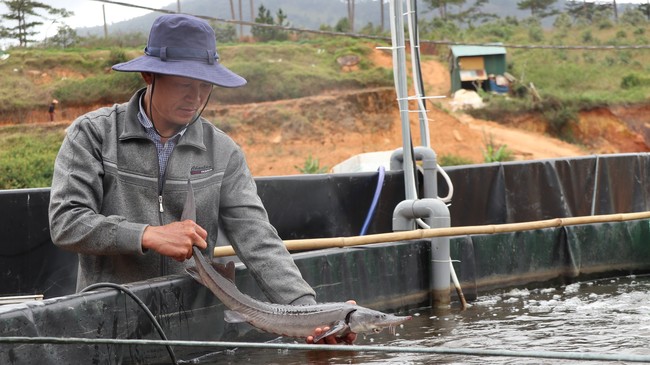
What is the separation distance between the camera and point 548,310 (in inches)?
306

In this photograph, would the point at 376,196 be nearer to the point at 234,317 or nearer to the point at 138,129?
the point at 234,317

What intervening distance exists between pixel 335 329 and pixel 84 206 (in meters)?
1.27

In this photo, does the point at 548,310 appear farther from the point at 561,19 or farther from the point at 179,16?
the point at 561,19

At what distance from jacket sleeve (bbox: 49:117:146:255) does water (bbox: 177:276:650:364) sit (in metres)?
0.99

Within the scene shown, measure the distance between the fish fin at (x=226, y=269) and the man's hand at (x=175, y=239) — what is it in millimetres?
484

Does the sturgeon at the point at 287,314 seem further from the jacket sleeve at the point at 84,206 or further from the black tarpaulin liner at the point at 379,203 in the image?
the black tarpaulin liner at the point at 379,203

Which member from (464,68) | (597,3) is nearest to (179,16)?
(464,68)

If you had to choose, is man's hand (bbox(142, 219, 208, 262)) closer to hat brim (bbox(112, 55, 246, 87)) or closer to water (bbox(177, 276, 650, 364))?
hat brim (bbox(112, 55, 246, 87))

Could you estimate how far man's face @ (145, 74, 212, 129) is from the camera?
475 centimetres

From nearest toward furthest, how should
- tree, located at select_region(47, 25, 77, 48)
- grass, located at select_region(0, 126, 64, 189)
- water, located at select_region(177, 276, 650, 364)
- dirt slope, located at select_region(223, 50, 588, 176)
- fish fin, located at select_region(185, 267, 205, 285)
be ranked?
fish fin, located at select_region(185, 267, 205, 285), water, located at select_region(177, 276, 650, 364), grass, located at select_region(0, 126, 64, 189), dirt slope, located at select_region(223, 50, 588, 176), tree, located at select_region(47, 25, 77, 48)

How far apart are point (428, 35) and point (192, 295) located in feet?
177

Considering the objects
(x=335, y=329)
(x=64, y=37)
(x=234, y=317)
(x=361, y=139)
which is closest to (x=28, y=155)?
(x=361, y=139)

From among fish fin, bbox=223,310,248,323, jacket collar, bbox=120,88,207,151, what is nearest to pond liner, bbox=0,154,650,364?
fish fin, bbox=223,310,248,323

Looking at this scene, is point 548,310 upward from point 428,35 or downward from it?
downward
